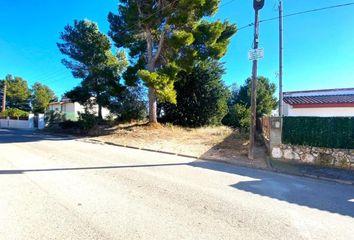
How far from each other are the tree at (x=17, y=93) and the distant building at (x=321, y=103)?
56733mm

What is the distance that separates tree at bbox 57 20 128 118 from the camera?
23.1 meters

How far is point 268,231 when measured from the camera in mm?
3941

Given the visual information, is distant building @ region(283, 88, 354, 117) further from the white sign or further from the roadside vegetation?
the white sign

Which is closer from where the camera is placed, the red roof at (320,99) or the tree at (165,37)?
the red roof at (320,99)

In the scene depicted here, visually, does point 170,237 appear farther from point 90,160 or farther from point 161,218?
point 90,160

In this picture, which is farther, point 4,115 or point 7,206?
point 4,115

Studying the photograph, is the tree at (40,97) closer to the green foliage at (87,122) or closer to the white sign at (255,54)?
the green foliage at (87,122)

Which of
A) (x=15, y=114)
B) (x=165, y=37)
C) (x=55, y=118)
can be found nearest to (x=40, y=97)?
(x=15, y=114)

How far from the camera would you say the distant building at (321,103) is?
13.7 m

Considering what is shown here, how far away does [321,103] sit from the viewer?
45.6ft

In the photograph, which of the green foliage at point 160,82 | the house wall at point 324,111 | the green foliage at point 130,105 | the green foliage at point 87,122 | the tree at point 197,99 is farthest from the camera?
the tree at point 197,99

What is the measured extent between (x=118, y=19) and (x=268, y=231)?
2055cm

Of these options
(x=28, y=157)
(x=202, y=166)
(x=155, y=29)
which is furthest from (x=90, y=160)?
(x=155, y=29)

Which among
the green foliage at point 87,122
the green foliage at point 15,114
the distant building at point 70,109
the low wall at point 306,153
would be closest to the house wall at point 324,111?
the low wall at point 306,153
